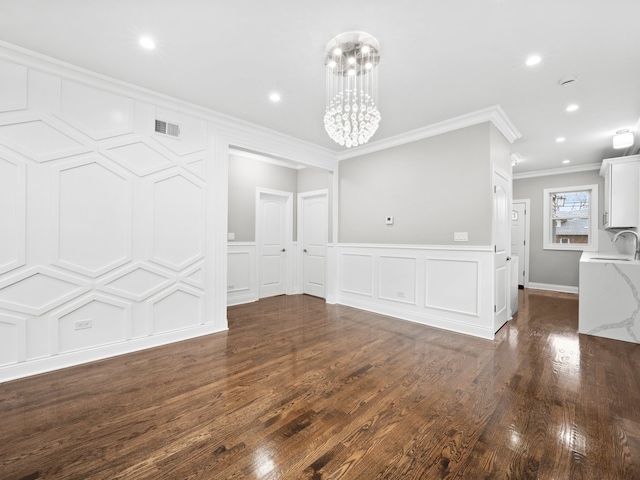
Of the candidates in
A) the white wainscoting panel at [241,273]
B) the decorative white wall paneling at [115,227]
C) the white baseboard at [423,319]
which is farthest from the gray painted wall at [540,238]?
the white wainscoting panel at [241,273]

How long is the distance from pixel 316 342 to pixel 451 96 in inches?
128

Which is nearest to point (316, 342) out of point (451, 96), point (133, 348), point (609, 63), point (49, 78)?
point (133, 348)

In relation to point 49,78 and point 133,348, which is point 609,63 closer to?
point 49,78

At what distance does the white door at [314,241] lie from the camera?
6031 mm

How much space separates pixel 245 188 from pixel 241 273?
1.66 m

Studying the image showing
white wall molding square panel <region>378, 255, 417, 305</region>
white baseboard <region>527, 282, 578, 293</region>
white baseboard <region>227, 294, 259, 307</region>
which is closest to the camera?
white wall molding square panel <region>378, 255, 417, 305</region>

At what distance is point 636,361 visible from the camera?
9.49ft

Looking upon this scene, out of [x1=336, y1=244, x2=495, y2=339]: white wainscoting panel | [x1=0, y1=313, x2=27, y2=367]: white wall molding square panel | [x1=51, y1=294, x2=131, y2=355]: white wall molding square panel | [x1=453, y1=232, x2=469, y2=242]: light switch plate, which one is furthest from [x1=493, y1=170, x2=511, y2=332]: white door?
[x1=0, y1=313, x2=27, y2=367]: white wall molding square panel

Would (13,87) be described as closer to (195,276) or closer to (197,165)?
(197,165)

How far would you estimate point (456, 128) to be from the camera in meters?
3.84

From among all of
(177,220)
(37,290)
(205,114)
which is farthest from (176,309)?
(205,114)

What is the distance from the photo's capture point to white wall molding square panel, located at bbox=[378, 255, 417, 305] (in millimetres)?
4320

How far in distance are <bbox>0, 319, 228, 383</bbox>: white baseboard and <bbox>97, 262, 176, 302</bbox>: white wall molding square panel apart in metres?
0.50

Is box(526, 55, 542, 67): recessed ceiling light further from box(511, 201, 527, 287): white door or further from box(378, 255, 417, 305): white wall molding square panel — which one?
box(511, 201, 527, 287): white door
